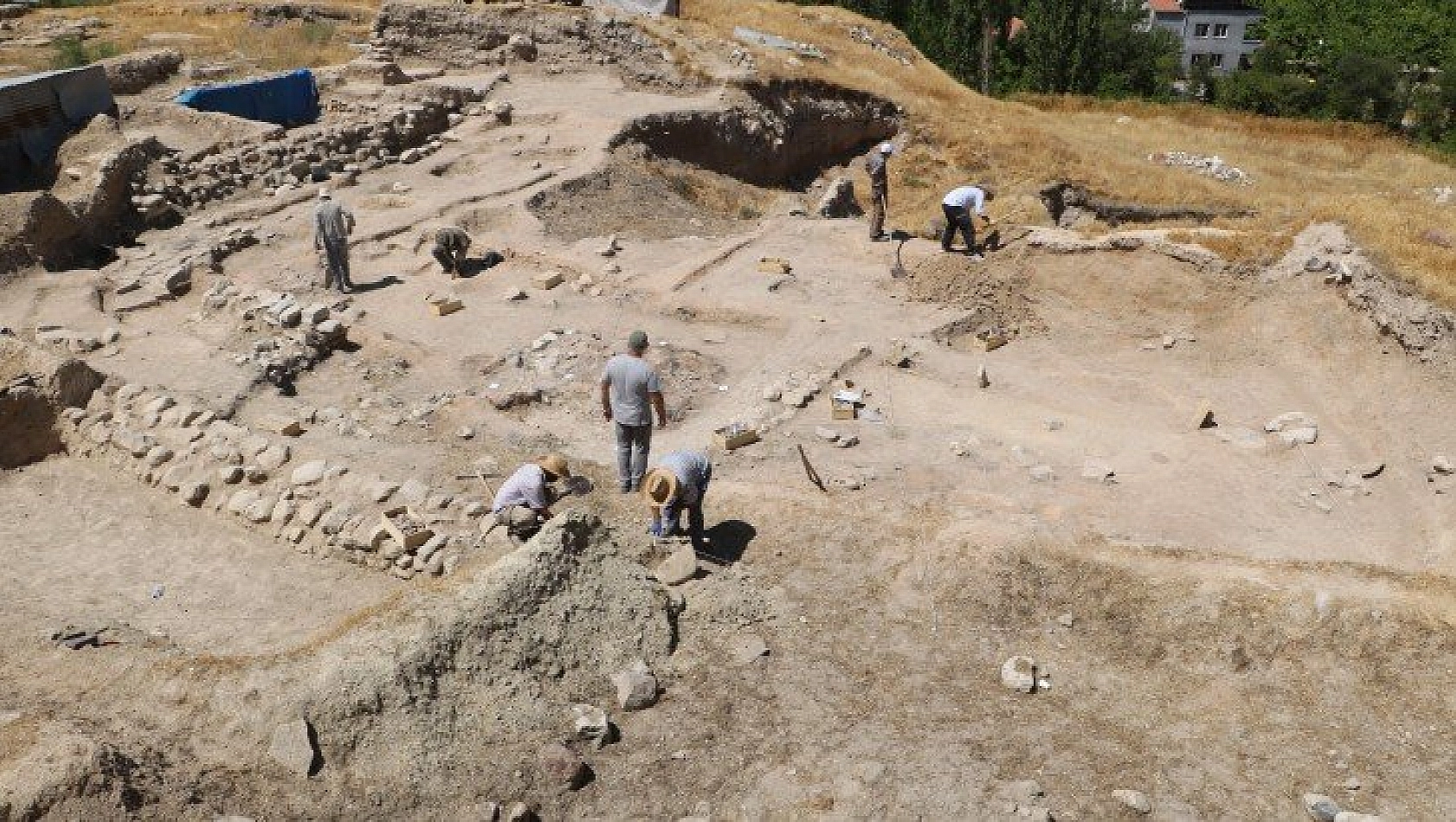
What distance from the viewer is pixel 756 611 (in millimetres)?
7965

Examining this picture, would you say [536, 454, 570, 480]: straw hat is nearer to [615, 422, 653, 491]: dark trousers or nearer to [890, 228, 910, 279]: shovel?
[615, 422, 653, 491]: dark trousers

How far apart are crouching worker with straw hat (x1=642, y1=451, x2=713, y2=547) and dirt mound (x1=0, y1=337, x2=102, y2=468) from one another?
7307 millimetres

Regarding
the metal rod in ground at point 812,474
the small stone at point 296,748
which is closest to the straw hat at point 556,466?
the metal rod in ground at point 812,474

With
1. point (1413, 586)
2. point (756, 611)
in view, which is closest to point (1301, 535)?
point (1413, 586)

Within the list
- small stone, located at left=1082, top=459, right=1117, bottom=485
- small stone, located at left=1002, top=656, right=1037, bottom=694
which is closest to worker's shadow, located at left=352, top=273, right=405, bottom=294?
small stone, located at left=1082, top=459, right=1117, bottom=485

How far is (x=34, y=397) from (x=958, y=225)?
11470mm

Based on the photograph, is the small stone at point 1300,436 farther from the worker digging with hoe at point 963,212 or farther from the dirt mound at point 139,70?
the dirt mound at point 139,70

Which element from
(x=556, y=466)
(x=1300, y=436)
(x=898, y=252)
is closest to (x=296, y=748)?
(x=556, y=466)

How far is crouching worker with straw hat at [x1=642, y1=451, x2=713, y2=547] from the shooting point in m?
8.20

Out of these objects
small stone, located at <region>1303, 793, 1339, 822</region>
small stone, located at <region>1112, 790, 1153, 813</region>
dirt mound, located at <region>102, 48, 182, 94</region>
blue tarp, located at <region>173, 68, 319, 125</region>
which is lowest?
small stone, located at <region>1303, 793, 1339, 822</region>

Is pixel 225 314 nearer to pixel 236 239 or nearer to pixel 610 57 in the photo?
pixel 236 239

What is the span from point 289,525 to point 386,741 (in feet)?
12.3

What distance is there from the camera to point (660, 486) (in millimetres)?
8273

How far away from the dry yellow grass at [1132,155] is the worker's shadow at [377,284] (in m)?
8.57
